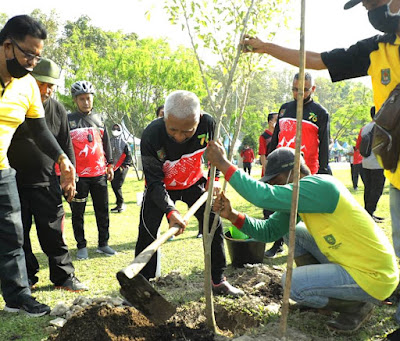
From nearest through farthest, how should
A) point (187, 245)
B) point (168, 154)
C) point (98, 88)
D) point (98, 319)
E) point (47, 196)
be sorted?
point (98, 319) < point (168, 154) < point (47, 196) < point (187, 245) < point (98, 88)

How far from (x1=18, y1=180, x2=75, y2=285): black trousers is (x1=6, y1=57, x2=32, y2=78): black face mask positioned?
3.89ft

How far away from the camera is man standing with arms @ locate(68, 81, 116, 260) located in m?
5.29

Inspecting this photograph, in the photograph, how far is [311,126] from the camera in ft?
15.1

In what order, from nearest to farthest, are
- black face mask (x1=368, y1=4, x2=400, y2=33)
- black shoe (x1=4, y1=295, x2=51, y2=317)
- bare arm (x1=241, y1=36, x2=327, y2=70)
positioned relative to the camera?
black face mask (x1=368, y1=4, x2=400, y2=33), bare arm (x1=241, y1=36, x2=327, y2=70), black shoe (x1=4, y1=295, x2=51, y2=317)

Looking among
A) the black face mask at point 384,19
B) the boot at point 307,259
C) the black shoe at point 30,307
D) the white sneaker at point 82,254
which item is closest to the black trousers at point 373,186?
the boot at point 307,259

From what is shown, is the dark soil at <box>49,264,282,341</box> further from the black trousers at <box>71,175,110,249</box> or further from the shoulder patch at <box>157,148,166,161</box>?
the black trousers at <box>71,175,110,249</box>

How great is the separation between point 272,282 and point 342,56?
7.28ft

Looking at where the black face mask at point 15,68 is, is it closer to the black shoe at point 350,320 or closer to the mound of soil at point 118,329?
the mound of soil at point 118,329

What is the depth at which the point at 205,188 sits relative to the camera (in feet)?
12.5

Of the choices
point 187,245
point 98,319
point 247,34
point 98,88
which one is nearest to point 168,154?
point 247,34

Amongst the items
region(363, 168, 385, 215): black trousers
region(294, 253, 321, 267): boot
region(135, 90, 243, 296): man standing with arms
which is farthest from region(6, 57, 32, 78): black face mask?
region(363, 168, 385, 215): black trousers

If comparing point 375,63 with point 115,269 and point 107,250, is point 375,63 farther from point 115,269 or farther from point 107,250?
point 107,250

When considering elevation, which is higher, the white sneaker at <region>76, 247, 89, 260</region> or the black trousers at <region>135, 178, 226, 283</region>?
the black trousers at <region>135, 178, 226, 283</region>

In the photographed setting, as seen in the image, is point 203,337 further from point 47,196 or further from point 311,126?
point 311,126
